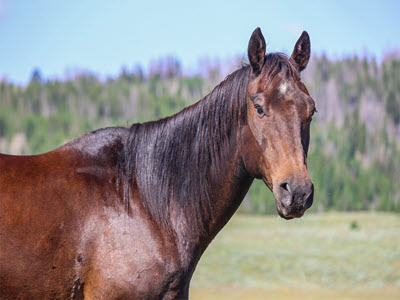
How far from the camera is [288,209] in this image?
3.08m

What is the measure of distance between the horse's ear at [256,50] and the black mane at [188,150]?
A: 78mm

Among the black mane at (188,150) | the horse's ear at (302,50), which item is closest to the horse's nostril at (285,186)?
the black mane at (188,150)

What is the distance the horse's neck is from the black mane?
0.17ft

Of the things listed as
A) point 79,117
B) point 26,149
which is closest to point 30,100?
point 79,117

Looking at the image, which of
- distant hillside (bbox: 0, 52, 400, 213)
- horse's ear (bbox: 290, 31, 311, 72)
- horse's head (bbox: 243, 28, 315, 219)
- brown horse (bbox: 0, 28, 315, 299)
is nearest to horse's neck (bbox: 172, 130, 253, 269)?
brown horse (bbox: 0, 28, 315, 299)

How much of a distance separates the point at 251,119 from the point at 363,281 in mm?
18917

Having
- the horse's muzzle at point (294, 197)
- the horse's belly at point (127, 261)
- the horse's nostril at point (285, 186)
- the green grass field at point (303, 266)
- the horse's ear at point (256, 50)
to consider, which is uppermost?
the horse's ear at point (256, 50)

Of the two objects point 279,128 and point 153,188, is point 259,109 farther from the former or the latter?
point 153,188

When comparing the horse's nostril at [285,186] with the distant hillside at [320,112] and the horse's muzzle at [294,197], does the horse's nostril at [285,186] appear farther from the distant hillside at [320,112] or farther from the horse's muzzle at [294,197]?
the distant hillside at [320,112]

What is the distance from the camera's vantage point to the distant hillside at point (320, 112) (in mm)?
59750

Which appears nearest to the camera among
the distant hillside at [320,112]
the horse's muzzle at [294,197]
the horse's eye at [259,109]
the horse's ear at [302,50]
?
the horse's muzzle at [294,197]

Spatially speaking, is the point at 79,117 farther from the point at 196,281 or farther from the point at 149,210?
the point at 149,210

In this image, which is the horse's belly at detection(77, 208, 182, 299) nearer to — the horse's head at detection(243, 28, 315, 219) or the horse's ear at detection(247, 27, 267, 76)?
the horse's head at detection(243, 28, 315, 219)

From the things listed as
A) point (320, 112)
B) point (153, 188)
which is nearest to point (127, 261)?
point (153, 188)
